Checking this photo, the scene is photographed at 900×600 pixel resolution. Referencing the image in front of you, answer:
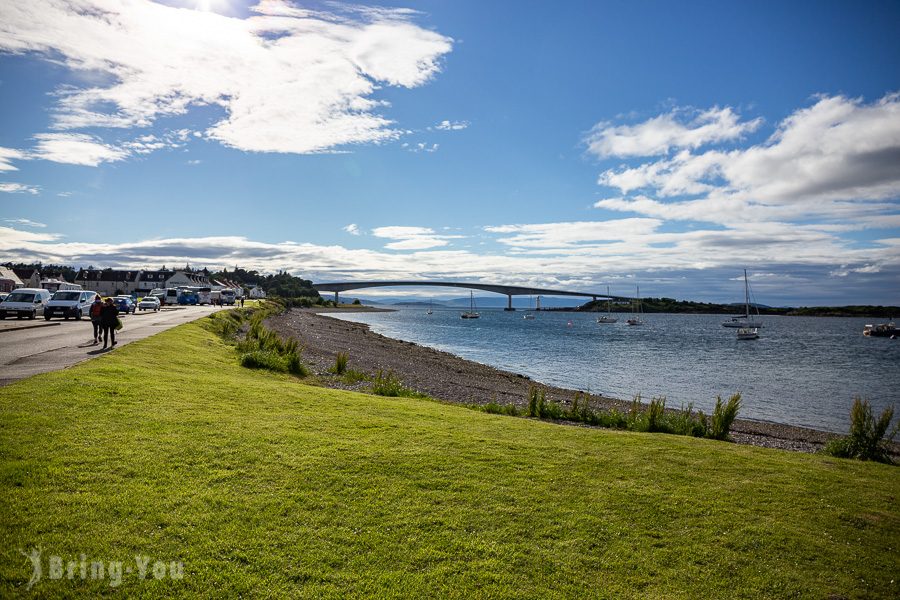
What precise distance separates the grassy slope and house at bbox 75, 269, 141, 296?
157 metres

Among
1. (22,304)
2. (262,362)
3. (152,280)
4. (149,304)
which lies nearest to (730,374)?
(262,362)

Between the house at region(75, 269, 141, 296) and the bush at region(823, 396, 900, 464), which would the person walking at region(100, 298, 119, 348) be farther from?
the house at region(75, 269, 141, 296)

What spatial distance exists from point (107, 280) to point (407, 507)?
167071mm

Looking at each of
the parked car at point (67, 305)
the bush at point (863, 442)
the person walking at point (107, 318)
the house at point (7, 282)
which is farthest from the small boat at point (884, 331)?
the house at point (7, 282)

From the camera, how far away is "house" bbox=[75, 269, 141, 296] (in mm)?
141750

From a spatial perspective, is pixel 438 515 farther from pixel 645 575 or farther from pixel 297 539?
pixel 645 575

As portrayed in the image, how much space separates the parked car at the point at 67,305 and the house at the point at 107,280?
393ft

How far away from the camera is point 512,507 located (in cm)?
743

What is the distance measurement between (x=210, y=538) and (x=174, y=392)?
7.11 m

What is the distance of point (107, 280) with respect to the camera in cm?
14450

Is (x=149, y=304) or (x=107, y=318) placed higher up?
(x=107, y=318)

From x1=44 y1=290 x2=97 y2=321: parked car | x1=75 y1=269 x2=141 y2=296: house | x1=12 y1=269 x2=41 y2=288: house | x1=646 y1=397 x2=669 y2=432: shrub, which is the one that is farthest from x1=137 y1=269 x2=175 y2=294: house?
x1=646 y1=397 x2=669 y2=432: shrub

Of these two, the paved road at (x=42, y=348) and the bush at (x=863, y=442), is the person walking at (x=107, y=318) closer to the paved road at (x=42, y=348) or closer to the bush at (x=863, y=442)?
the paved road at (x=42, y=348)

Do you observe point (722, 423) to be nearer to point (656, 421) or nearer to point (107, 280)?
point (656, 421)
